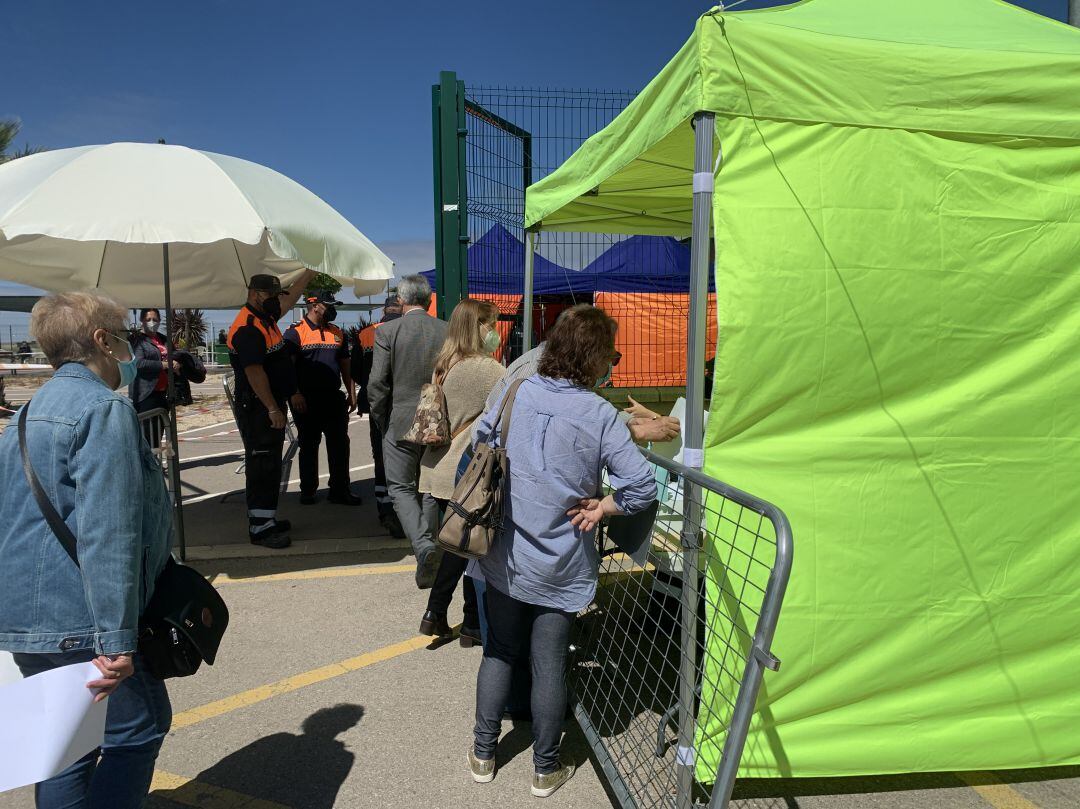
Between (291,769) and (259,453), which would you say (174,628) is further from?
(259,453)

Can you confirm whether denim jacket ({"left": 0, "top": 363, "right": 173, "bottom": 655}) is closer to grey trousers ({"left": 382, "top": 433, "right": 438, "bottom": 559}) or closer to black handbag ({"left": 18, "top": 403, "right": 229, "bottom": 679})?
black handbag ({"left": 18, "top": 403, "right": 229, "bottom": 679})

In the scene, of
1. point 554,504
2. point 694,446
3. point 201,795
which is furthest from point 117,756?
point 694,446

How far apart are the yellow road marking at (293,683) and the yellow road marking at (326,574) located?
111cm

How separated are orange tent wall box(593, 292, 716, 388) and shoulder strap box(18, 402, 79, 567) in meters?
6.11

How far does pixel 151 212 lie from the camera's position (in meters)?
4.01

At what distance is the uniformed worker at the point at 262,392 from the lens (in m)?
5.00

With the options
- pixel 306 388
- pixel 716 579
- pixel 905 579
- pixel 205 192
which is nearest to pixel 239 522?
pixel 306 388

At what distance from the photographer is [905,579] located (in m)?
2.54

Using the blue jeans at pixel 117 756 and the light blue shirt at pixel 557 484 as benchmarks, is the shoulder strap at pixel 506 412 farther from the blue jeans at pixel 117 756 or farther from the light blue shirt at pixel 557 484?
the blue jeans at pixel 117 756

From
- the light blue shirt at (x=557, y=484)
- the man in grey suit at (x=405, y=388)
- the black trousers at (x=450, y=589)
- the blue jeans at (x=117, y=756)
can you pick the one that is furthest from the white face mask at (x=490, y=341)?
the blue jeans at (x=117, y=756)

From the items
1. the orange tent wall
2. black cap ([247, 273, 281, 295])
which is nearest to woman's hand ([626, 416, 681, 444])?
black cap ([247, 273, 281, 295])

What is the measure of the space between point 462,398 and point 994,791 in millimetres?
2769

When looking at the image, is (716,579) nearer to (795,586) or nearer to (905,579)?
(795,586)

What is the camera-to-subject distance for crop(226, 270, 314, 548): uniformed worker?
500 cm
